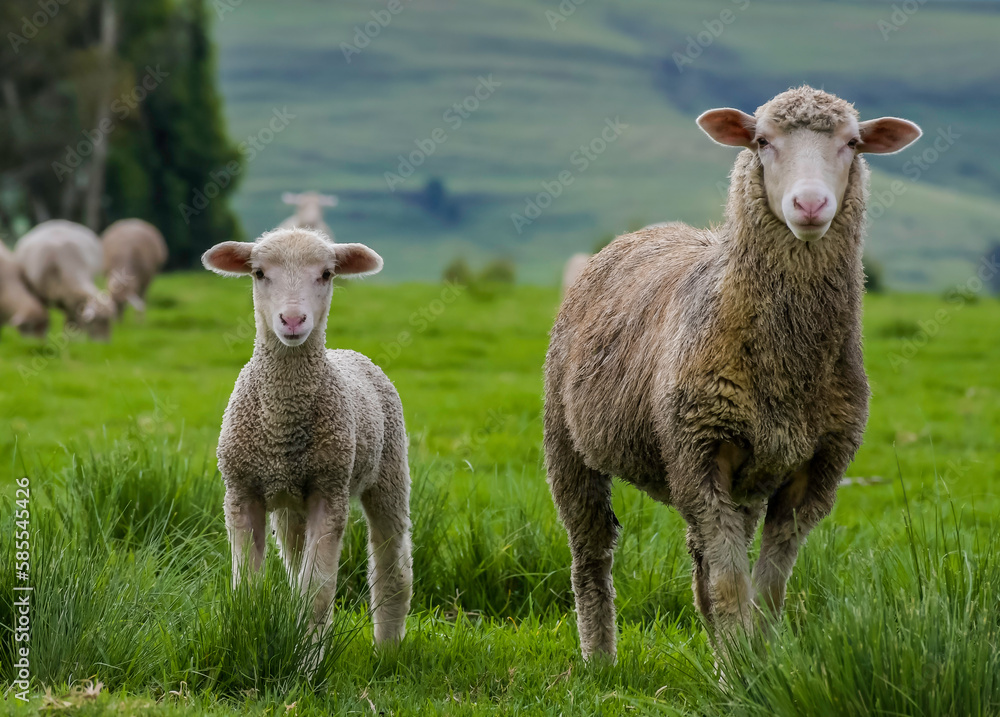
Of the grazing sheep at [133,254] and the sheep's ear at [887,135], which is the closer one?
the sheep's ear at [887,135]

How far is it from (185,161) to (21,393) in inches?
836

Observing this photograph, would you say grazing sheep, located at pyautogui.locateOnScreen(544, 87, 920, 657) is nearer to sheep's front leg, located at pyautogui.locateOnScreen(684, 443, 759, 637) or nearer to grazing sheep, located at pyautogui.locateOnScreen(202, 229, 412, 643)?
sheep's front leg, located at pyautogui.locateOnScreen(684, 443, 759, 637)

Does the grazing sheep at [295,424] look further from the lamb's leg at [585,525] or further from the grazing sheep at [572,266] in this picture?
the grazing sheep at [572,266]

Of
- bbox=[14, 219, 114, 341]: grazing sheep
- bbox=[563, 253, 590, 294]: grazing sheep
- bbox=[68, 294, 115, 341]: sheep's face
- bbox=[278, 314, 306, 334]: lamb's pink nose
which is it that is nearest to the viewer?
bbox=[278, 314, 306, 334]: lamb's pink nose

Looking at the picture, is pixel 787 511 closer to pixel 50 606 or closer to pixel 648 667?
pixel 648 667

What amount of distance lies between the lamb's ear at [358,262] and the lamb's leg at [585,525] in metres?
1.03

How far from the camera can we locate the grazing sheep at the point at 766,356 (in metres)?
3.63

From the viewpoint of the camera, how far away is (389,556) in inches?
183

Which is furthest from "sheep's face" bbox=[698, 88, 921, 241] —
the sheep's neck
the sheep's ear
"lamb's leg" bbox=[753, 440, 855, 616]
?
the sheep's neck

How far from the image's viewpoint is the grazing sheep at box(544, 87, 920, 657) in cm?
363

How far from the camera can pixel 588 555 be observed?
15.2ft

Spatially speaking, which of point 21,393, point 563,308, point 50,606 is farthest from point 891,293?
point 50,606

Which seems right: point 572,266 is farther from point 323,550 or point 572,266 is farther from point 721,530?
point 721,530

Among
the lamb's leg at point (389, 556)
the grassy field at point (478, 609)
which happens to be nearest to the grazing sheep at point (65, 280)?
the grassy field at point (478, 609)
